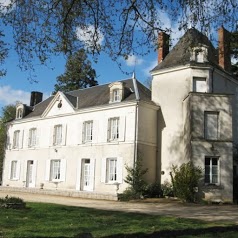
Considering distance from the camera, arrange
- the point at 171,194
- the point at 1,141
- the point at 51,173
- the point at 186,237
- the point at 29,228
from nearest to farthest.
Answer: the point at 186,237, the point at 29,228, the point at 171,194, the point at 51,173, the point at 1,141

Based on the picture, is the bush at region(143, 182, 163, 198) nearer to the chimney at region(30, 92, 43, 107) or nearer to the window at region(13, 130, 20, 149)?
the window at region(13, 130, 20, 149)

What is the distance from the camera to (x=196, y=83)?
23.8m

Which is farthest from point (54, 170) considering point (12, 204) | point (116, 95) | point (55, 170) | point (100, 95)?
point (12, 204)

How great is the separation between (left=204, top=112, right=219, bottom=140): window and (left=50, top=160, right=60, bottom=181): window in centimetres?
1147

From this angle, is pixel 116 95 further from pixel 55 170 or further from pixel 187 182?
pixel 187 182

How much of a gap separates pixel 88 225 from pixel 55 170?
1851 cm

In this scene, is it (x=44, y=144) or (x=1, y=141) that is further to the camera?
(x=1, y=141)

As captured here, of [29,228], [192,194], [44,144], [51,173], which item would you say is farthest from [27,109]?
[29,228]

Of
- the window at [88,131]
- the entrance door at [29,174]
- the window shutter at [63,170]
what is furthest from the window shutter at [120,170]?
the entrance door at [29,174]

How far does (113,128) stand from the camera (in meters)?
25.1

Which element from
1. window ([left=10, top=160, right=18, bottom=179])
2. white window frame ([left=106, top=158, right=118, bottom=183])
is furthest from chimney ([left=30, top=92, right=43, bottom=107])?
white window frame ([left=106, top=158, right=118, bottom=183])

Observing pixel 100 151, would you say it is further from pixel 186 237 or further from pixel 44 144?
pixel 186 237

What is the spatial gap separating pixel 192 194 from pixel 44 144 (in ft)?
43.3

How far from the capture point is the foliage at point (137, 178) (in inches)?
878
